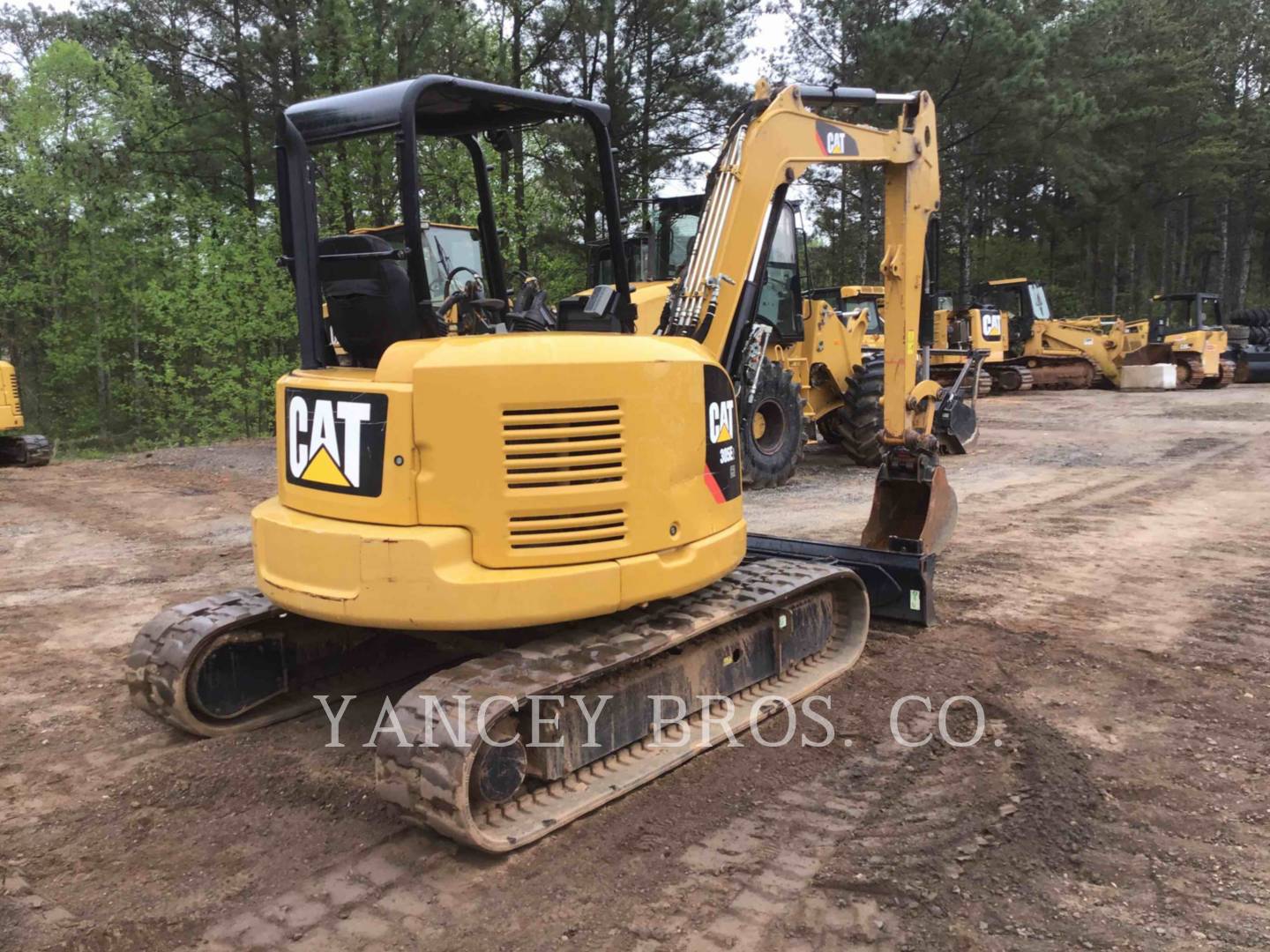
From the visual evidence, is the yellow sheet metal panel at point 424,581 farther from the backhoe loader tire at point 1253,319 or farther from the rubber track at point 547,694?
the backhoe loader tire at point 1253,319

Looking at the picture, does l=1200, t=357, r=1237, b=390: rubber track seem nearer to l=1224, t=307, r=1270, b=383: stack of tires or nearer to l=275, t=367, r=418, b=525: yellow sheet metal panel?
l=1224, t=307, r=1270, b=383: stack of tires

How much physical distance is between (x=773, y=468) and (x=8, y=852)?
8.18 m

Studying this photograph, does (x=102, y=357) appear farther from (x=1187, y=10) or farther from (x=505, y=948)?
(x=1187, y=10)

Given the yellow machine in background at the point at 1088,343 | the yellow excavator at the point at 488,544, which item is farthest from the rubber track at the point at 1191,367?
the yellow excavator at the point at 488,544

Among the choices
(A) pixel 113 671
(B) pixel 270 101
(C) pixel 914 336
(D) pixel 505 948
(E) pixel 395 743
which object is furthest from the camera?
(B) pixel 270 101

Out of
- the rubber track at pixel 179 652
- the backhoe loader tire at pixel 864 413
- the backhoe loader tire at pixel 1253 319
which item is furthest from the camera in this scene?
the backhoe loader tire at pixel 1253 319

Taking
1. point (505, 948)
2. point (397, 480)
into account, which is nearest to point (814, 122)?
point (397, 480)

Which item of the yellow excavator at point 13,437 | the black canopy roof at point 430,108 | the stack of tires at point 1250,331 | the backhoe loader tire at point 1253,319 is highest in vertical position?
the black canopy roof at point 430,108

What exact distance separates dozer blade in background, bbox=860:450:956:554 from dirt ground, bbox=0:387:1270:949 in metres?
0.47

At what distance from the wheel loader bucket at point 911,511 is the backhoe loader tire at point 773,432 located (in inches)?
153

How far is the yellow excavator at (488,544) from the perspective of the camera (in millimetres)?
3281

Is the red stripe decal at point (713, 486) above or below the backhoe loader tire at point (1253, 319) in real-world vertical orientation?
below

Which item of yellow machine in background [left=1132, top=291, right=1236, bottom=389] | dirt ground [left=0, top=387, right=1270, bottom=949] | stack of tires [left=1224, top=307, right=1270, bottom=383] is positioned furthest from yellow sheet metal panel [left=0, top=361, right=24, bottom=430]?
stack of tires [left=1224, top=307, right=1270, bottom=383]

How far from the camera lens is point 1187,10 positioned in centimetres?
3716
